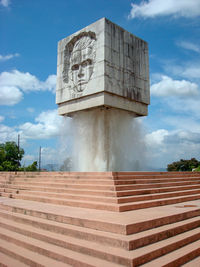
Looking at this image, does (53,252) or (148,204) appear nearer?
(53,252)

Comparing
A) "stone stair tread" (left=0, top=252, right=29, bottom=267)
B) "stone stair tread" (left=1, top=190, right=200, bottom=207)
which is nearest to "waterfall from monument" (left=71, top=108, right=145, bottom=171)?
"stone stair tread" (left=1, top=190, right=200, bottom=207)

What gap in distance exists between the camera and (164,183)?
25.9 feet

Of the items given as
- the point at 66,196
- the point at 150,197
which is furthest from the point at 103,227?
the point at 66,196

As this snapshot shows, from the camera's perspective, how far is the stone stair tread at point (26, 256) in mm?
3682

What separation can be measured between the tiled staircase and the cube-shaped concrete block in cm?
566

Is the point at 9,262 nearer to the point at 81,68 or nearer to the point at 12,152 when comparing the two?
the point at 81,68

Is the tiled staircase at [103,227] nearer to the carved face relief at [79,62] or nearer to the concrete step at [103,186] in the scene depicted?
the concrete step at [103,186]

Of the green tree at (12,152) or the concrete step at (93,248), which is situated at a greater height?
the green tree at (12,152)

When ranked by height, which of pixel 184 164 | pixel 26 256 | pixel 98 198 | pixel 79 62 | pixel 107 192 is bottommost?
pixel 26 256

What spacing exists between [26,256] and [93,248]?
1203 mm

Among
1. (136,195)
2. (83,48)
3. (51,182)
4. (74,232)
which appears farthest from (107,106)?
(74,232)

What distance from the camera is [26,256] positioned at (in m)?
4.02

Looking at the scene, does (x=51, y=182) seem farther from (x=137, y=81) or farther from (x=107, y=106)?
(x=137, y=81)

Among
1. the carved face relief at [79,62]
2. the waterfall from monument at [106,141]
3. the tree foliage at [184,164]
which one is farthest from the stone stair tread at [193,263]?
the tree foliage at [184,164]
